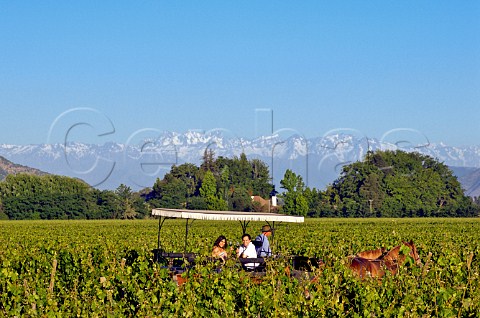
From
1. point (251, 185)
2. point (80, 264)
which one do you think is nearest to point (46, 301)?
point (80, 264)

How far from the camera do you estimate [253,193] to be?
550ft

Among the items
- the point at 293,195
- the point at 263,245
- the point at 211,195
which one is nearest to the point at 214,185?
the point at 211,195

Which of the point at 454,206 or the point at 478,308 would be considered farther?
the point at 454,206

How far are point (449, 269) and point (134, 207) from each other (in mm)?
115429

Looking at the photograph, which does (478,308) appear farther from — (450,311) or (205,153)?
(205,153)

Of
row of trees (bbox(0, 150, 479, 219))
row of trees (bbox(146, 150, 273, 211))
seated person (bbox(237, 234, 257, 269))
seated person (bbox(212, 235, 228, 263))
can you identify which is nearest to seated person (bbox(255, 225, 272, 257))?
seated person (bbox(237, 234, 257, 269))

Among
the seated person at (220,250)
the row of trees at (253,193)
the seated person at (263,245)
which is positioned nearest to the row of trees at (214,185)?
the row of trees at (253,193)

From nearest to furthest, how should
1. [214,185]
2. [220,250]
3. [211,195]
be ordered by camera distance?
[220,250], [211,195], [214,185]

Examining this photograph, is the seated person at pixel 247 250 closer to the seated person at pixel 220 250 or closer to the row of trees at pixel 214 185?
the seated person at pixel 220 250

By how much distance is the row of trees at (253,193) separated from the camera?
423ft

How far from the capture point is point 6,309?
1433cm

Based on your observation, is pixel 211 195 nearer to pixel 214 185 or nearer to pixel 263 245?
pixel 214 185

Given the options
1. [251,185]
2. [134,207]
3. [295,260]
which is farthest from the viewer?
[251,185]

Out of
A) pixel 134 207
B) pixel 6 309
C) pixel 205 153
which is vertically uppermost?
pixel 205 153
